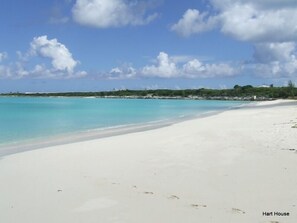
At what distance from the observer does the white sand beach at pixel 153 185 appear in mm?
5914

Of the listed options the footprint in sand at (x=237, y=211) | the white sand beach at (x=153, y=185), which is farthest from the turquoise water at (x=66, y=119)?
the footprint in sand at (x=237, y=211)

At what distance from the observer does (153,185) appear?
25.4 feet

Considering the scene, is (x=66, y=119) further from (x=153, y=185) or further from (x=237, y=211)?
(x=237, y=211)

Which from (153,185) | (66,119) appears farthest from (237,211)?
(66,119)

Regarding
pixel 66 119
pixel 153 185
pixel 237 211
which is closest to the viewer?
pixel 237 211

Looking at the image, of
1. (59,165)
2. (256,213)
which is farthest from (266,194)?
(59,165)

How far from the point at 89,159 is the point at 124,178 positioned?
9.93 ft

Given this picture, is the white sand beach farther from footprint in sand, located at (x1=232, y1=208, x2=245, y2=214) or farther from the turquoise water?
the turquoise water

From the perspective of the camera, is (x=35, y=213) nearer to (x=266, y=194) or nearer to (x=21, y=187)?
(x=21, y=187)

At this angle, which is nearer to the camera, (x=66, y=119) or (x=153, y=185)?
(x=153, y=185)

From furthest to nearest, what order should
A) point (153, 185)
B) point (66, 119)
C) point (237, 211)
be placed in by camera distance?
point (66, 119)
point (153, 185)
point (237, 211)

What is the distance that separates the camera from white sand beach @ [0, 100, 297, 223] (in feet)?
19.4

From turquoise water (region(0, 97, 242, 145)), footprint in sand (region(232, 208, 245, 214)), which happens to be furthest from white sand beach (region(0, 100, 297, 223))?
turquoise water (region(0, 97, 242, 145))

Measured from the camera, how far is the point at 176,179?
820cm
